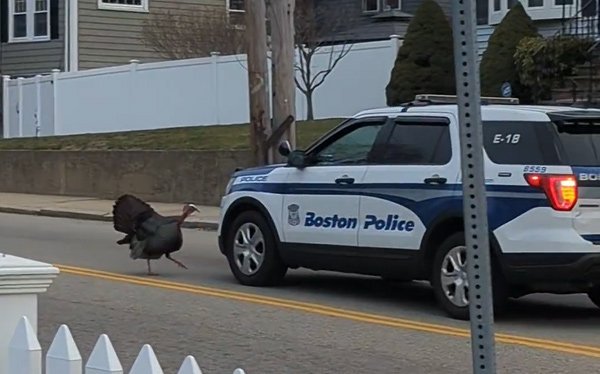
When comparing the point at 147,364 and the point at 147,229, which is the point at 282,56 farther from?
the point at 147,364

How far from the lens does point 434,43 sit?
25.8 meters

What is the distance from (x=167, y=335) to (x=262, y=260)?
9.09 ft

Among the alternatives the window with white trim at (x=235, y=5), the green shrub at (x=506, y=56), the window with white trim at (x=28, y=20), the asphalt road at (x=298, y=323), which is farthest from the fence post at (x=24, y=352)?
the window with white trim at (x=235, y=5)

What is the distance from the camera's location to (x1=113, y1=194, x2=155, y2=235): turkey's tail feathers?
13.5 meters

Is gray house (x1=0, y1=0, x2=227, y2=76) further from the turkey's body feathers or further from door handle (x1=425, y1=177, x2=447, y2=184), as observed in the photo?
door handle (x1=425, y1=177, x2=447, y2=184)

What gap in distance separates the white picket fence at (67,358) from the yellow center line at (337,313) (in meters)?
5.55

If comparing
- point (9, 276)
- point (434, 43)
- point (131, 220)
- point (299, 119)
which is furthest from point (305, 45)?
point (9, 276)

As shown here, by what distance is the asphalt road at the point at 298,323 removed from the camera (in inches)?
349

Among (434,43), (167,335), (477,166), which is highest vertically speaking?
(434,43)

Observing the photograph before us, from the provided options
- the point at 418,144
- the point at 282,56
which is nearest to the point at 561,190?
the point at 418,144

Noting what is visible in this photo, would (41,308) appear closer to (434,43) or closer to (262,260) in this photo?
(262,260)

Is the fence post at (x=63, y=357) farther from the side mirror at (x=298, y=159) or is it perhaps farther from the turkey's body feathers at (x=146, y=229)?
the turkey's body feathers at (x=146, y=229)

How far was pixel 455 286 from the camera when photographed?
10.6m

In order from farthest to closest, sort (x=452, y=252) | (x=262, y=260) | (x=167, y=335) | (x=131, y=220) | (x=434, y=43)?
(x=434, y=43), (x=131, y=220), (x=262, y=260), (x=452, y=252), (x=167, y=335)
